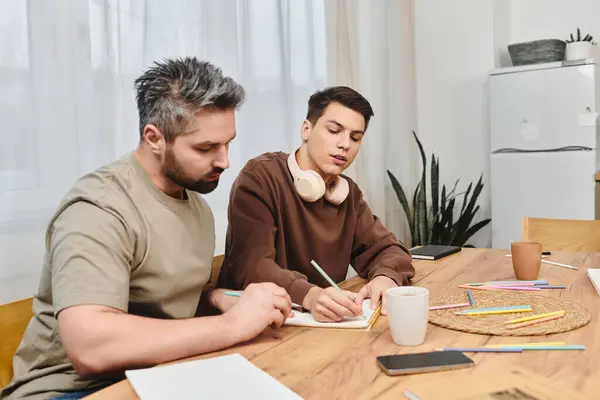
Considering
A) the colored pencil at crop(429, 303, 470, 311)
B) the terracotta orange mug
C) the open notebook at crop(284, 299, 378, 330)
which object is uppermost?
the terracotta orange mug

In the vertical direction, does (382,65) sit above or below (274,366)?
above

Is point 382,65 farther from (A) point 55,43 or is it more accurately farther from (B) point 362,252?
(A) point 55,43

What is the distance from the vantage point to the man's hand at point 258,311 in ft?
3.42

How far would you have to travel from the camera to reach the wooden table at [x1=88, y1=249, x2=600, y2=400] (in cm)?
82

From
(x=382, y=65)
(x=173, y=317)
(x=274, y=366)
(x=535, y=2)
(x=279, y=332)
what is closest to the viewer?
(x=274, y=366)

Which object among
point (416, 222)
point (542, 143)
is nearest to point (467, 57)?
point (542, 143)

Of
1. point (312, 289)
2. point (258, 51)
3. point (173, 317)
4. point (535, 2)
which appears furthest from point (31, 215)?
point (535, 2)

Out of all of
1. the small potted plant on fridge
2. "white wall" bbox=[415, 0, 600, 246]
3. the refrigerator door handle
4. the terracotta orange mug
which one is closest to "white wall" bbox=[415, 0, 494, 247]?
"white wall" bbox=[415, 0, 600, 246]

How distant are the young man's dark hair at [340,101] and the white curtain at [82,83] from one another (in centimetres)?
61

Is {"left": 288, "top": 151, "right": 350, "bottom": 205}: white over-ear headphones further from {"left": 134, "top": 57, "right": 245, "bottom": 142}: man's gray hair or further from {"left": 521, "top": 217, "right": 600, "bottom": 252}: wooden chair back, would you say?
{"left": 521, "top": 217, "right": 600, "bottom": 252}: wooden chair back

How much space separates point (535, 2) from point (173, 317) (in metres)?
3.85

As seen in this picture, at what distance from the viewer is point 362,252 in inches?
73.1

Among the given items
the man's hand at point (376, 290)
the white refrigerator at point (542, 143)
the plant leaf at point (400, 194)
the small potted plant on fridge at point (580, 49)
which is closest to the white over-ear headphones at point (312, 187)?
the man's hand at point (376, 290)

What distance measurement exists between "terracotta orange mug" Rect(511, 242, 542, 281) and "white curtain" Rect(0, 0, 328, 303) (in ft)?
3.76
